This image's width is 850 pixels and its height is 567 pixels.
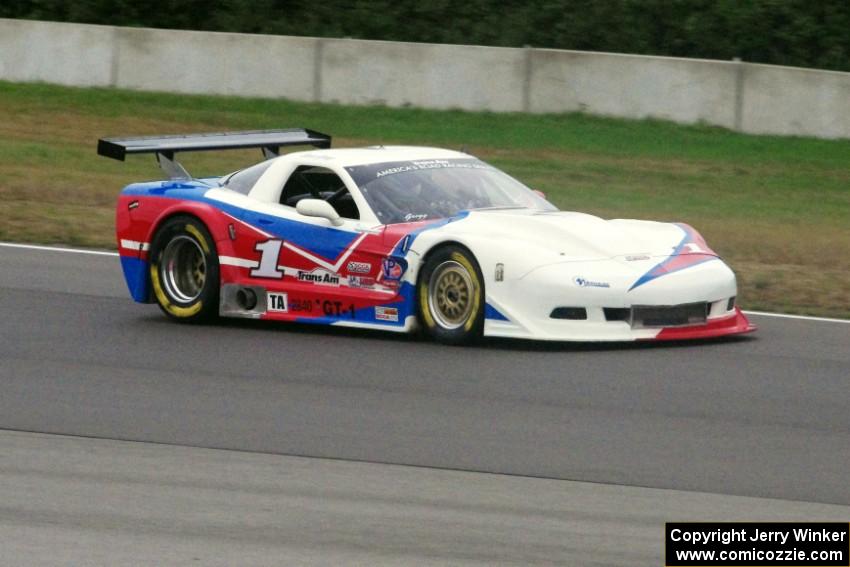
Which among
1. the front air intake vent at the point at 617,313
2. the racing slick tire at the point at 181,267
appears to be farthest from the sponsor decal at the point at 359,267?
the front air intake vent at the point at 617,313

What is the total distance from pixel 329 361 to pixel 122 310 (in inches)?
104

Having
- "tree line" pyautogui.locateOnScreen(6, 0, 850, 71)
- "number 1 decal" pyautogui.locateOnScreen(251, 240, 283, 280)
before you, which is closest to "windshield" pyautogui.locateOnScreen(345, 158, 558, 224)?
"number 1 decal" pyautogui.locateOnScreen(251, 240, 283, 280)

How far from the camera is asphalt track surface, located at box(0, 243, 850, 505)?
7719 millimetres

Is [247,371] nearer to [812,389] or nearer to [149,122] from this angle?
[812,389]

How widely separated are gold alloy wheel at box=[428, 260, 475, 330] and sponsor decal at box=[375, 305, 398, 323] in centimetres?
26

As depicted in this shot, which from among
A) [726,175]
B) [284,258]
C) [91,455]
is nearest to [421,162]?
[284,258]

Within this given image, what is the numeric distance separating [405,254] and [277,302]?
1.16 meters

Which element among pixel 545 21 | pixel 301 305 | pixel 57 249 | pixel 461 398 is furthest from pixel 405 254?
pixel 545 21

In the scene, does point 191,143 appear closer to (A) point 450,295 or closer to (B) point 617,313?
(A) point 450,295

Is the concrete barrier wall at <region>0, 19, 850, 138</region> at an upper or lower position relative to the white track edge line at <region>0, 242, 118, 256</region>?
upper

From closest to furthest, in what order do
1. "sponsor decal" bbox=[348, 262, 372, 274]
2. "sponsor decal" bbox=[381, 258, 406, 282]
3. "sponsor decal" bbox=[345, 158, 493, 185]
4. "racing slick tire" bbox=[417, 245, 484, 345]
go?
"racing slick tire" bbox=[417, 245, 484, 345]
"sponsor decal" bbox=[381, 258, 406, 282]
"sponsor decal" bbox=[348, 262, 372, 274]
"sponsor decal" bbox=[345, 158, 493, 185]

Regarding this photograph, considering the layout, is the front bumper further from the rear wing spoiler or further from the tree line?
the tree line

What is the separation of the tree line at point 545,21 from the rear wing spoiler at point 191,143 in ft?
42.4

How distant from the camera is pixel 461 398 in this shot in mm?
9023
